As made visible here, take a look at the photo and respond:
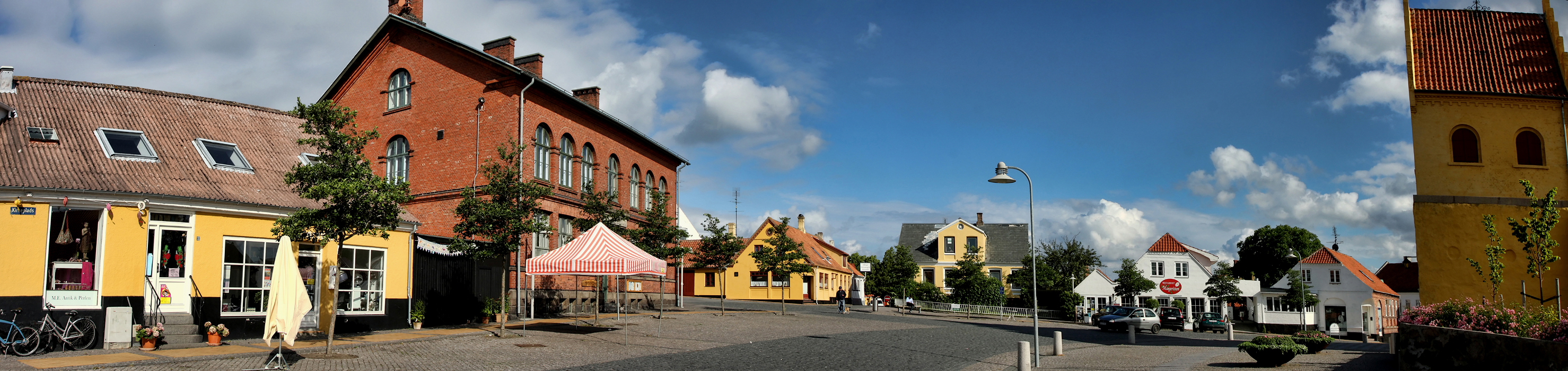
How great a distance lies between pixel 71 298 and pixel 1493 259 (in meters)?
26.5

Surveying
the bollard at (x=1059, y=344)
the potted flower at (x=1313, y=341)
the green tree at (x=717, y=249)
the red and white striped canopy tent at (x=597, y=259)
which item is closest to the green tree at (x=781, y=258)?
the green tree at (x=717, y=249)

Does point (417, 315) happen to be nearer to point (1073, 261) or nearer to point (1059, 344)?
point (1059, 344)

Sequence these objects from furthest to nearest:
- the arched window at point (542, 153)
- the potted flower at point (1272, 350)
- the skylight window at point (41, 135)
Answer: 1. the arched window at point (542, 153)
2. the skylight window at point (41, 135)
3. the potted flower at point (1272, 350)

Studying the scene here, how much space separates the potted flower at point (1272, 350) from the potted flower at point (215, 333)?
17982 mm

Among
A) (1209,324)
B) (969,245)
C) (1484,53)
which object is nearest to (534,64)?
(1484,53)

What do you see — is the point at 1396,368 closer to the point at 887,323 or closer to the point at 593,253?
the point at 593,253

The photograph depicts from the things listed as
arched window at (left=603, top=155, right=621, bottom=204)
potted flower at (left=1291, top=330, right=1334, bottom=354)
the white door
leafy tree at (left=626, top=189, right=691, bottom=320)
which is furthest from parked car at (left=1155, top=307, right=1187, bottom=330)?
the white door

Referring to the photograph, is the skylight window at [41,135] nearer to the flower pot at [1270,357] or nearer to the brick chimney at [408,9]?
the brick chimney at [408,9]

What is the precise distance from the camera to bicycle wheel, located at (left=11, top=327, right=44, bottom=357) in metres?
13.8

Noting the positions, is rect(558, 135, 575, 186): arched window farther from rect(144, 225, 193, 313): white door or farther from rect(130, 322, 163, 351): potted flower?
rect(130, 322, 163, 351): potted flower

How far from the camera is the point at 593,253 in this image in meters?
19.6

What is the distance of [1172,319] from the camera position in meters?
43.3

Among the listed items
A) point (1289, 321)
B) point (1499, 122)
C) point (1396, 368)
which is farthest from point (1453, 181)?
point (1289, 321)

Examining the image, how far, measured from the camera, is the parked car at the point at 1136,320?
37.5m
